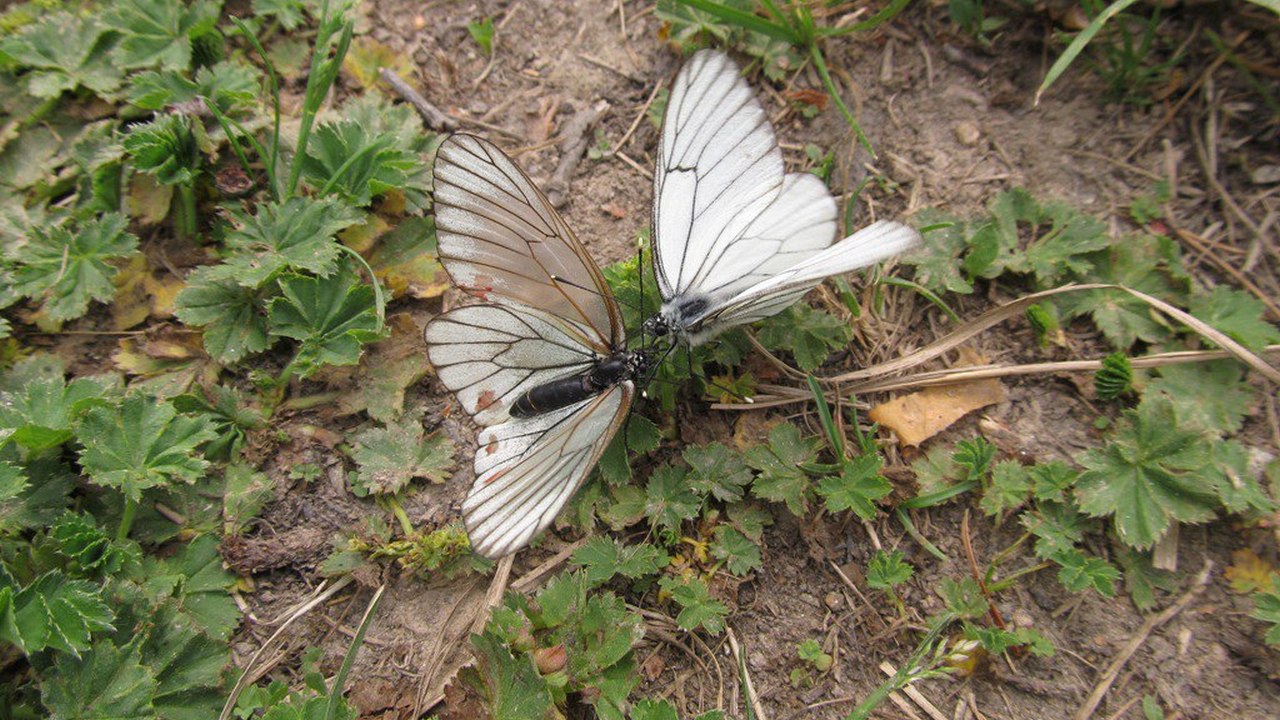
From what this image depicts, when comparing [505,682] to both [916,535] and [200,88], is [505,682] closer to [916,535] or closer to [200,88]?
[916,535]

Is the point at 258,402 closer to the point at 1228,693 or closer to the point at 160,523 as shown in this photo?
the point at 160,523

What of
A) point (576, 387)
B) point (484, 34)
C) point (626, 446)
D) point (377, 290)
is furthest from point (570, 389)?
point (484, 34)

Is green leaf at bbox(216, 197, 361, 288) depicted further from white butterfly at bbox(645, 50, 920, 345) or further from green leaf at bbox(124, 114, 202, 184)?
white butterfly at bbox(645, 50, 920, 345)

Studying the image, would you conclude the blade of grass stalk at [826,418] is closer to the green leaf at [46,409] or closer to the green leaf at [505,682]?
the green leaf at [505,682]

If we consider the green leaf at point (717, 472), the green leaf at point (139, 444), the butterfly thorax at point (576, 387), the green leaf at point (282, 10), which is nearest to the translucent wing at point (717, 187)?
the butterfly thorax at point (576, 387)

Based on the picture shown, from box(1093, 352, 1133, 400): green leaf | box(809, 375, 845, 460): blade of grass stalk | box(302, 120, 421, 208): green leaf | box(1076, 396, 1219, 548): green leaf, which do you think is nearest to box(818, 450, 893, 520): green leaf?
box(809, 375, 845, 460): blade of grass stalk

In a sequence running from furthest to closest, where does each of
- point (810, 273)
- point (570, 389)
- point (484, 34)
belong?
point (484, 34) → point (570, 389) → point (810, 273)
